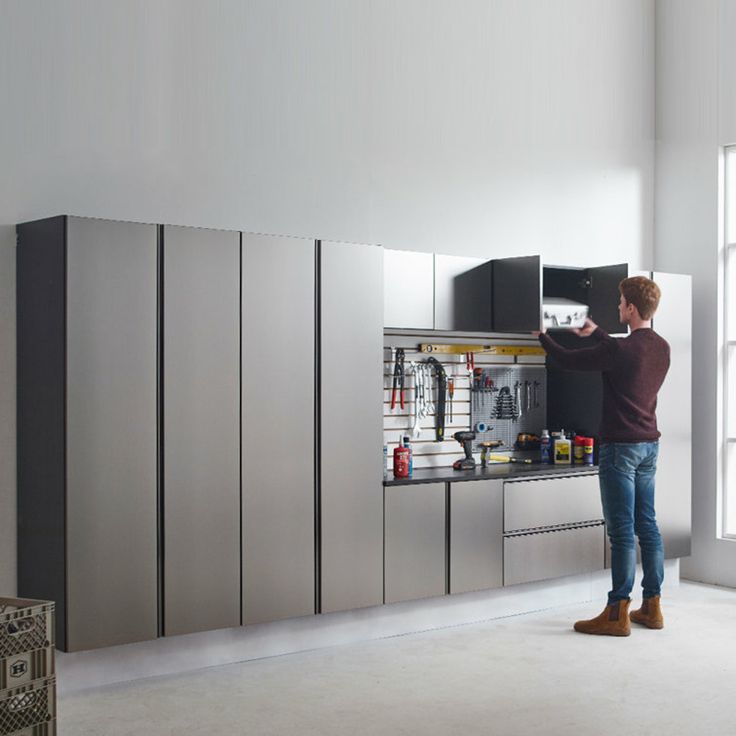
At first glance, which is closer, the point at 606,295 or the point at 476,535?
the point at 476,535

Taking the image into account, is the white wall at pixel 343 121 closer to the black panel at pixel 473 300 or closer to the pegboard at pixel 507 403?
the black panel at pixel 473 300

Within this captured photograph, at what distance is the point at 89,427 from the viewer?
419 centimetres

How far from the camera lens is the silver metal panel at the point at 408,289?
17.8 feet

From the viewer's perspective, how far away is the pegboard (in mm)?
6281

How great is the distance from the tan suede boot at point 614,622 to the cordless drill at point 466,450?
1097mm

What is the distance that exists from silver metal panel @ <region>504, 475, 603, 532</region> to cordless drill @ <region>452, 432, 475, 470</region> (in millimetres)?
Result: 321

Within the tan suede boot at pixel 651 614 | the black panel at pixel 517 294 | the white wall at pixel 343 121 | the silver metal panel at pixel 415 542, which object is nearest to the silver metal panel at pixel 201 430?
the white wall at pixel 343 121

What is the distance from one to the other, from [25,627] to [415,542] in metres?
2.27

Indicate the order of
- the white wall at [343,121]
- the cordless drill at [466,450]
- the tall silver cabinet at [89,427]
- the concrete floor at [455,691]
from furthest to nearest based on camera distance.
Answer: the cordless drill at [466,450] → the white wall at [343,121] → the tall silver cabinet at [89,427] → the concrete floor at [455,691]

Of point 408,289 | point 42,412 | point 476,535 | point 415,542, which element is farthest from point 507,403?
point 42,412

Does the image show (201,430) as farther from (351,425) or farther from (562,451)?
(562,451)

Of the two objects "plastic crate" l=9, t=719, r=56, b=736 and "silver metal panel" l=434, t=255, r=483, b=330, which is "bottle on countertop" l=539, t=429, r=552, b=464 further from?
"plastic crate" l=9, t=719, r=56, b=736

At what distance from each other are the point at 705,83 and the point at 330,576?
13.9 feet

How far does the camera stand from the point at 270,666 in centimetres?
477
